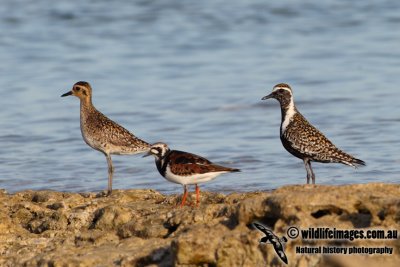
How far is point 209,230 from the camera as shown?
24.9 ft

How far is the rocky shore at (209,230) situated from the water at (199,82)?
3511 mm

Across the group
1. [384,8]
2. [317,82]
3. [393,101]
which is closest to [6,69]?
[317,82]

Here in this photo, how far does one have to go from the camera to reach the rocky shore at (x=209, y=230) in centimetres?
719

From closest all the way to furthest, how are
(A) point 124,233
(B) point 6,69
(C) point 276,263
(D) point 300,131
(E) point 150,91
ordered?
(C) point 276,263 < (A) point 124,233 < (D) point 300,131 < (E) point 150,91 < (B) point 6,69

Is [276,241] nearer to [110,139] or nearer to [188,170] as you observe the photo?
[188,170]

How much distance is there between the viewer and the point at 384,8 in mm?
30469

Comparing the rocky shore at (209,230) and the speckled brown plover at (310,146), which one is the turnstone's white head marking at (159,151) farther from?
the speckled brown plover at (310,146)

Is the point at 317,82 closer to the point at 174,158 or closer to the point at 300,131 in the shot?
the point at 300,131

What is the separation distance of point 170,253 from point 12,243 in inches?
83.1

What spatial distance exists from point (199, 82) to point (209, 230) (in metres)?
13.5

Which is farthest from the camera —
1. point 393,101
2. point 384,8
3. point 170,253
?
point 384,8

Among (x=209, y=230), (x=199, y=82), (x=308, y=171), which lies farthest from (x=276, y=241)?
(x=199, y=82)

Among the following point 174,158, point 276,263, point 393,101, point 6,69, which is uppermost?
point 6,69

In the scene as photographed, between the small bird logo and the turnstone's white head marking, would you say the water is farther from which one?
the small bird logo
